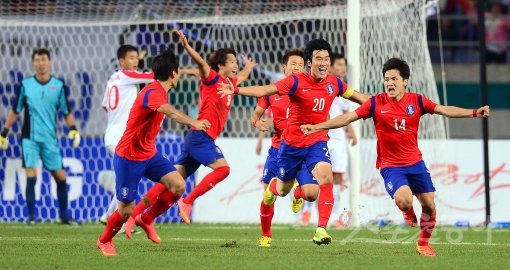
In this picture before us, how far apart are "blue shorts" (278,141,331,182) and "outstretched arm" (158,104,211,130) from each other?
6.20 ft

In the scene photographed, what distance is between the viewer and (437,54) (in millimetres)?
23875

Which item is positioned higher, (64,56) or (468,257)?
(64,56)

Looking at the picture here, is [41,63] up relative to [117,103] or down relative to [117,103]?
up

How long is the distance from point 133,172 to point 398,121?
2.56 meters

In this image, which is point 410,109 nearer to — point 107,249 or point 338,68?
point 107,249

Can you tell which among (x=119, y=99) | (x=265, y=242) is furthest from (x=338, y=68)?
(x=265, y=242)

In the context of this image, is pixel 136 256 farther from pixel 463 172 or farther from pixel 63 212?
pixel 463 172

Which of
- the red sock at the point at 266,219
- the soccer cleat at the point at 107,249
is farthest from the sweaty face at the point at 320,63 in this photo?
the soccer cleat at the point at 107,249

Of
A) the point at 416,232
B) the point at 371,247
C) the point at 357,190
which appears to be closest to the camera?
the point at 371,247

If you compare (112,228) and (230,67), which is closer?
(112,228)

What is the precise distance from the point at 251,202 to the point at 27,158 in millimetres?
3259

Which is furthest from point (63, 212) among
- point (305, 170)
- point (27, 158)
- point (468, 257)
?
point (468, 257)

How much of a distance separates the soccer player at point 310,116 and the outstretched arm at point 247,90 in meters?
0.24

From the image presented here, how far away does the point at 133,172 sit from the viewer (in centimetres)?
1102
